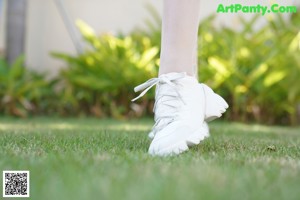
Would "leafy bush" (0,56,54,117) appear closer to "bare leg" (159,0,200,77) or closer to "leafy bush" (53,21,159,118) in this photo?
"leafy bush" (53,21,159,118)

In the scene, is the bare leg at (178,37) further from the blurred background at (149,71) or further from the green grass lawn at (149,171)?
the blurred background at (149,71)

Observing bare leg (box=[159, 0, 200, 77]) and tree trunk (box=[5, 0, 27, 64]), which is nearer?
bare leg (box=[159, 0, 200, 77])

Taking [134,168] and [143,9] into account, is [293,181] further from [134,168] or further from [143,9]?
[143,9]

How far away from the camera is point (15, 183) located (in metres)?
0.84

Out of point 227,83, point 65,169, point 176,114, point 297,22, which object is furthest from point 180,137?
point 297,22

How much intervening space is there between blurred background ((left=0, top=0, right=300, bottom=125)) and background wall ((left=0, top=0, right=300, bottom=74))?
0.61 ft

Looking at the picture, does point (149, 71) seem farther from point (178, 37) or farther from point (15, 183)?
point (15, 183)

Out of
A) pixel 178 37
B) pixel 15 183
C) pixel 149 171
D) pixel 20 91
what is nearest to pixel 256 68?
pixel 20 91

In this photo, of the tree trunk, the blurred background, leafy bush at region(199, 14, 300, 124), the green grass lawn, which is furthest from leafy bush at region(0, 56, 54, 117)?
the green grass lawn

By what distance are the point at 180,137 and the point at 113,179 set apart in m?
0.39

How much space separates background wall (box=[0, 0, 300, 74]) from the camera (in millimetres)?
4043

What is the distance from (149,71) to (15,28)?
966mm

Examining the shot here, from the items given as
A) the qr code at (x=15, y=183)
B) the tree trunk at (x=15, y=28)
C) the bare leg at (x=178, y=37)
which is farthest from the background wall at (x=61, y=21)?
the qr code at (x=15, y=183)

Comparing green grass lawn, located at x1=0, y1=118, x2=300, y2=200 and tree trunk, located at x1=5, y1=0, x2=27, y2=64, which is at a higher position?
tree trunk, located at x1=5, y1=0, x2=27, y2=64
